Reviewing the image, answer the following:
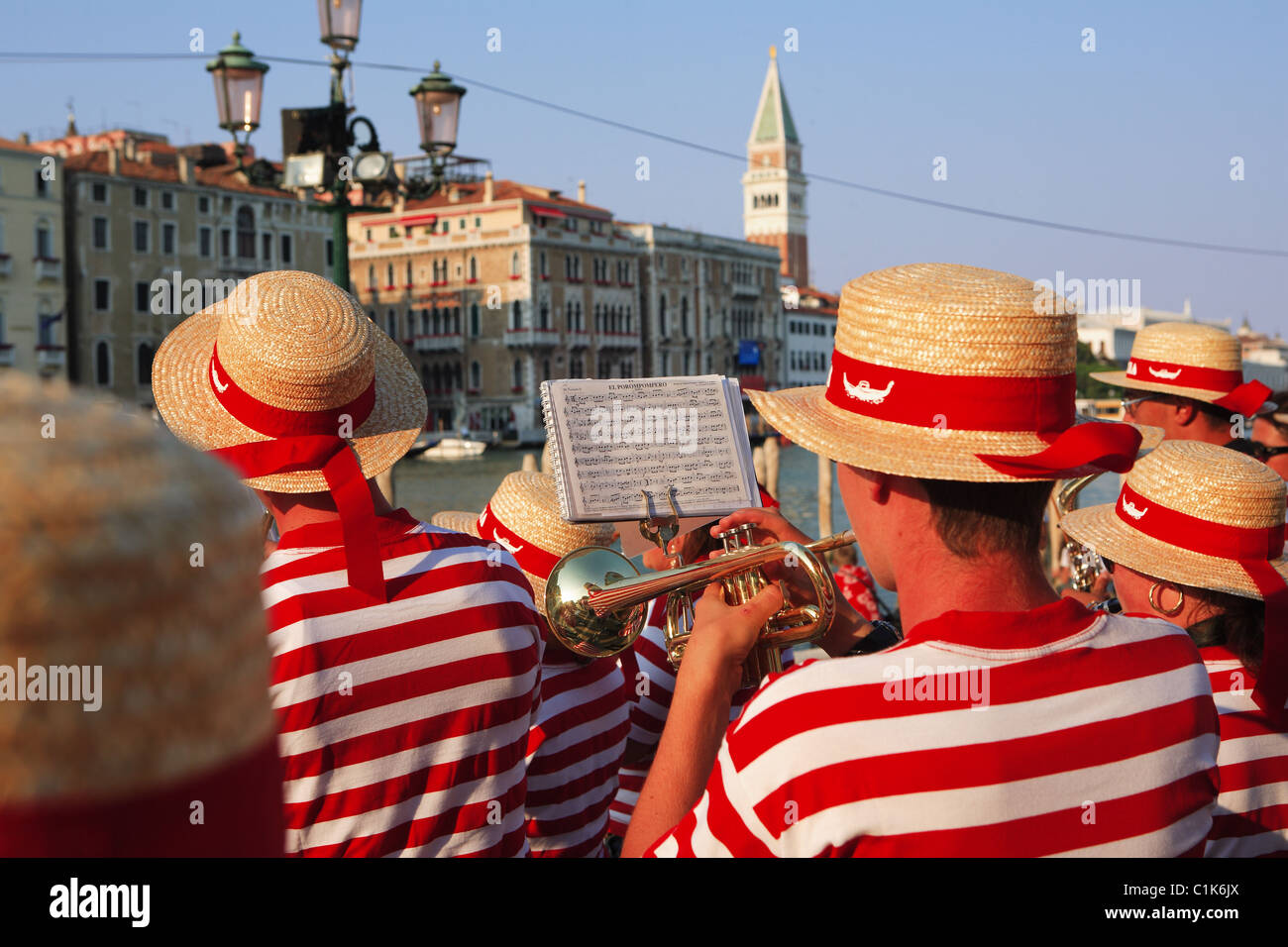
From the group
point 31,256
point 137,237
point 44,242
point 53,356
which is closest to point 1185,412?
point 53,356

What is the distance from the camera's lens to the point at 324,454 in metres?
2.03

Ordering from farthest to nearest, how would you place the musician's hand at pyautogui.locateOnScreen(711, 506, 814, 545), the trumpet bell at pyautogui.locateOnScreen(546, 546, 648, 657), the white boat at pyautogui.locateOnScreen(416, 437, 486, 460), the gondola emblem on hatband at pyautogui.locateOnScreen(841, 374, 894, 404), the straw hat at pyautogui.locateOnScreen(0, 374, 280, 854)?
the white boat at pyautogui.locateOnScreen(416, 437, 486, 460) < the trumpet bell at pyautogui.locateOnScreen(546, 546, 648, 657) < the musician's hand at pyautogui.locateOnScreen(711, 506, 814, 545) < the gondola emblem on hatband at pyautogui.locateOnScreen(841, 374, 894, 404) < the straw hat at pyautogui.locateOnScreen(0, 374, 280, 854)

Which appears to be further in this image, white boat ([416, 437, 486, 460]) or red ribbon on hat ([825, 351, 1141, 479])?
white boat ([416, 437, 486, 460])

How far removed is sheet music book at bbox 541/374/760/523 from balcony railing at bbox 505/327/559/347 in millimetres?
50674

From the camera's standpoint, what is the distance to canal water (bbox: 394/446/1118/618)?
933 inches

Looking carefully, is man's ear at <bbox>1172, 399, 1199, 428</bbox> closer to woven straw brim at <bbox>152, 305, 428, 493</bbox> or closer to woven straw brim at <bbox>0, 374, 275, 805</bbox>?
woven straw brim at <bbox>152, 305, 428, 493</bbox>

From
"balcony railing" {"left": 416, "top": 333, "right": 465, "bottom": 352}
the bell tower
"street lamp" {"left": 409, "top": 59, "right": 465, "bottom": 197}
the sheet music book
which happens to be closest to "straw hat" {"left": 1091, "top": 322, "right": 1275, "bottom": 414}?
the sheet music book

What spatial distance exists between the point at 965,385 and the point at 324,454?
1.00m

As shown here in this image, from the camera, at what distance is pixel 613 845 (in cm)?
282

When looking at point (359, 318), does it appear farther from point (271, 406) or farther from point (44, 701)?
point (44, 701)

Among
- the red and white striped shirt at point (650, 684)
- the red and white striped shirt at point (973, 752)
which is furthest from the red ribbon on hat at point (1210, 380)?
the red and white striped shirt at point (973, 752)

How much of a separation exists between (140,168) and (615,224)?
880 inches

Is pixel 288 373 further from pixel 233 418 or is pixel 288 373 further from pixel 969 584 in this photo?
pixel 969 584
